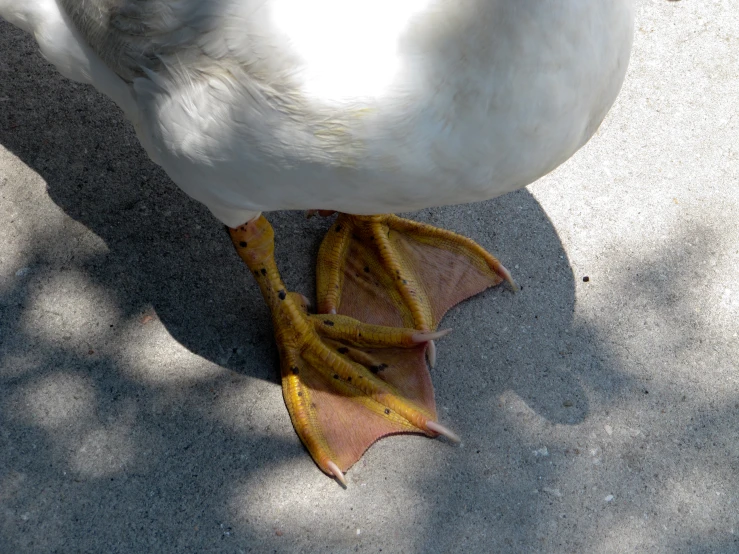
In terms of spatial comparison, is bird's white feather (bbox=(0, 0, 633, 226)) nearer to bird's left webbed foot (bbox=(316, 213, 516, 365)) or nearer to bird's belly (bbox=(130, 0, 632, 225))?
bird's belly (bbox=(130, 0, 632, 225))

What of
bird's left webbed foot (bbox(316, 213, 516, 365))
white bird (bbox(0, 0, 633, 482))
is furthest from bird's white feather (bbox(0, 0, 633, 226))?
bird's left webbed foot (bbox(316, 213, 516, 365))

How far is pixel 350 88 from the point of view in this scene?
151 cm

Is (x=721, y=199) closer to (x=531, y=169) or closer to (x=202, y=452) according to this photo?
(x=531, y=169)

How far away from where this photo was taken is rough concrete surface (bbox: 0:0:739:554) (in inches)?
82.4

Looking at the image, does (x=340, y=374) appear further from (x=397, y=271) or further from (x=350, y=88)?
(x=350, y=88)

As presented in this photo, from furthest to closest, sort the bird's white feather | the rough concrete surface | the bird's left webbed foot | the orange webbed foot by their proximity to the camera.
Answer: the bird's left webbed foot
the orange webbed foot
the rough concrete surface
the bird's white feather

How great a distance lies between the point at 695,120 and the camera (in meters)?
3.04

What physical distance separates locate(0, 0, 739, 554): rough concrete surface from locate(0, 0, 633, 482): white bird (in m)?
0.59

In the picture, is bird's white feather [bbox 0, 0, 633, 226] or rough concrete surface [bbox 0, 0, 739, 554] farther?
rough concrete surface [bbox 0, 0, 739, 554]

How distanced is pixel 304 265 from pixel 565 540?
120 centimetres

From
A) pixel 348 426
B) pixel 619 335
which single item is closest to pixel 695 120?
pixel 619 335

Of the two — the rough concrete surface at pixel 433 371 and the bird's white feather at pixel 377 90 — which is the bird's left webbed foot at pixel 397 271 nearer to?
the rough concrete surface at pixel 433 371

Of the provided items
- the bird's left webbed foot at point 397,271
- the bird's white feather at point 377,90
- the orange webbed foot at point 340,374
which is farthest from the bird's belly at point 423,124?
the bird's left webbed foot at point 397,271

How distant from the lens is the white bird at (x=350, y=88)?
4.89 feet
